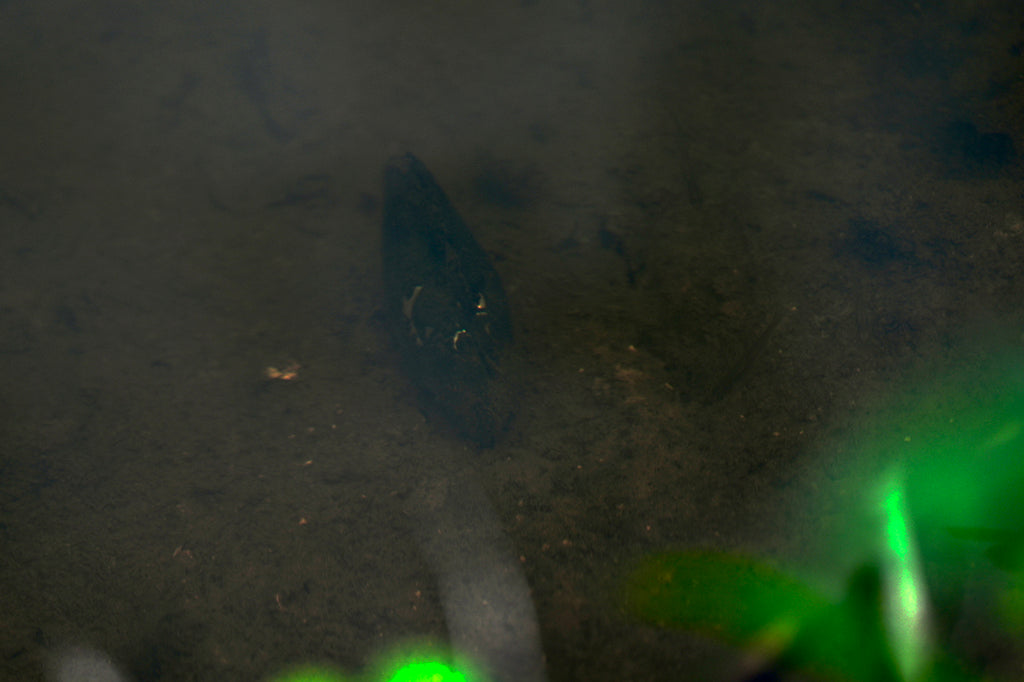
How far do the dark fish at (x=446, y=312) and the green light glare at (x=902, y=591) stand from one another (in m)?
1.28

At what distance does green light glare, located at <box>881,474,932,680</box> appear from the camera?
1.71 metres

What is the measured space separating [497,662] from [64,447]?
1821 millimetres

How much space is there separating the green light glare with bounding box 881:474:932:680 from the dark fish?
1281 mm

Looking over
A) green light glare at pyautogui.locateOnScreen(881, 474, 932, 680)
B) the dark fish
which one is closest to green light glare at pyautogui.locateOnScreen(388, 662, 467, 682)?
the dark fish

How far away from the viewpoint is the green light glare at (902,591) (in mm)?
1713

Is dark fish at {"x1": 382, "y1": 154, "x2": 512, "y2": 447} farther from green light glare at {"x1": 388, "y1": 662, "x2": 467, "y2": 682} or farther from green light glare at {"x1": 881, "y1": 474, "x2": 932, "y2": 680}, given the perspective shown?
green light glare at {"x1": 881, "y1": 474, "x2": 932, "y2": 680}

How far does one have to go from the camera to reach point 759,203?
8.96 ft

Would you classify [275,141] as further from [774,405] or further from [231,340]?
[774,405]

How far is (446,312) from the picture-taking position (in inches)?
87.2

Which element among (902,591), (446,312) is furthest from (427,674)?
(902,591)

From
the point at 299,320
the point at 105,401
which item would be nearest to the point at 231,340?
the point at 299,320

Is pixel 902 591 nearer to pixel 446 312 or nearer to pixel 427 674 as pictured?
pixel 427 674

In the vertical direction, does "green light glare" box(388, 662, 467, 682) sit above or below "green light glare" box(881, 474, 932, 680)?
below

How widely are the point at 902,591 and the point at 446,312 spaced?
5.63ft
